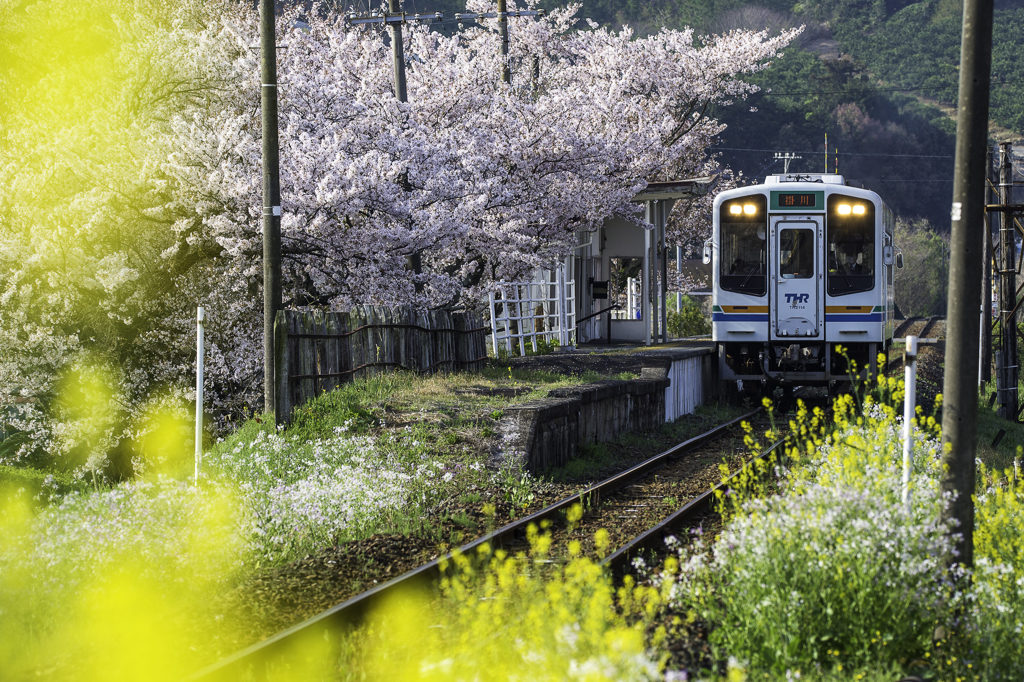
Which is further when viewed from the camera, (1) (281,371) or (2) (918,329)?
(2) (918,329)

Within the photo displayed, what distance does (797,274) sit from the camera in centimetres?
1598

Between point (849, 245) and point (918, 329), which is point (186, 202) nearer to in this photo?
point (849, 245)

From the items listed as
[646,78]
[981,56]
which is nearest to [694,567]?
[981,56]

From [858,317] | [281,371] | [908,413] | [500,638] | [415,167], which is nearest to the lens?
[500,638]

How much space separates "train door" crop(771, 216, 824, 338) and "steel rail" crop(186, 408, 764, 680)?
6.94 meters

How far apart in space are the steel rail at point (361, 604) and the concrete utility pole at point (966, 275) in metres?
2.77

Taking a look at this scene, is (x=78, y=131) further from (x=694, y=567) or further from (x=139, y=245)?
(x=694, y=567)

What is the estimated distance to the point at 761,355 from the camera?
16781 millimetres

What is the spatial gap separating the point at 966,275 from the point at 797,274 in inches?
426

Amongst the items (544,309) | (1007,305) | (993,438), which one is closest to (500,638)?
(993,438)

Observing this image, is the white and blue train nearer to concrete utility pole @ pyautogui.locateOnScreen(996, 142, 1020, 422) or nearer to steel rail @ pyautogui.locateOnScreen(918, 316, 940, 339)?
concrete utility pole @ pyautogui.locateOnScreen(996, 142, 1020, 422)

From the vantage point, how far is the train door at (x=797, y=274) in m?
15.9

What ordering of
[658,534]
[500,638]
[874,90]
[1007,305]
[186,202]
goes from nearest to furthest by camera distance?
[500,638]
[658,534]
[186,202]
[1007,305]
[874,90]

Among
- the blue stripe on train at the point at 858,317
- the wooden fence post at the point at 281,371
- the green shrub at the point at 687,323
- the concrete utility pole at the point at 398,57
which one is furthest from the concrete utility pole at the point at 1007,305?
the wooden fence post at the point at 281,371
